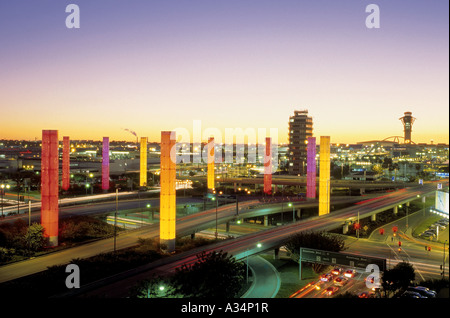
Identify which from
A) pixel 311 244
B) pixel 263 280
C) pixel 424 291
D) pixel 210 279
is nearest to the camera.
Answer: pixel 210 279

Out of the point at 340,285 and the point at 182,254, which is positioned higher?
the point at 182,254

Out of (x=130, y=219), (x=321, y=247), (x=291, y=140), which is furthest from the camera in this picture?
(x=291, y=140)

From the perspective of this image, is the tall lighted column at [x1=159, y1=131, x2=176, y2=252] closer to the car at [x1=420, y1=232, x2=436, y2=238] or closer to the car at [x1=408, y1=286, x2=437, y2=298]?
the car at [x1=408, y1=286, x2=437, y2=298]

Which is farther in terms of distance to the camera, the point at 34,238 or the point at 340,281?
the point at 34,238

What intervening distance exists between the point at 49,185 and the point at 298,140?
11841cm

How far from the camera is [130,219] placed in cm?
6047

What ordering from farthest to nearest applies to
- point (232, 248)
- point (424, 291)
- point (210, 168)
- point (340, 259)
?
point (210, 168) < point (232, 248) < point (340, 259) < point (424, 291)

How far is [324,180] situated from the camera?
193 ft

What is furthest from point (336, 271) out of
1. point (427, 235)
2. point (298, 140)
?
point (298, 140)

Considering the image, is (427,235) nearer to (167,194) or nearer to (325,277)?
(325,277)

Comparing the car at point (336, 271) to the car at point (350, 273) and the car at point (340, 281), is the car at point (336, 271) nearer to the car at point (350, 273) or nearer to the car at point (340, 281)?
the car at point (350, 273)
